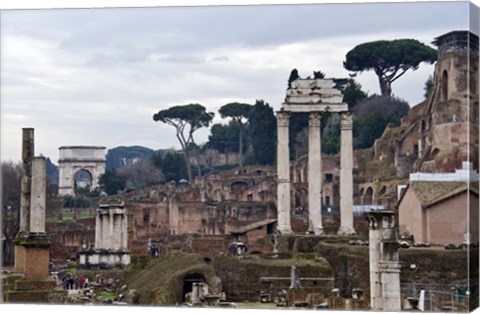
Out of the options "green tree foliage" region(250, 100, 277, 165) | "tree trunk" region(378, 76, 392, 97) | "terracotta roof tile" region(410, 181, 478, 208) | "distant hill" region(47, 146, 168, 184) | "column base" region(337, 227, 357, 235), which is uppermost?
"tree trunk" region(378, 76, 392, 97)

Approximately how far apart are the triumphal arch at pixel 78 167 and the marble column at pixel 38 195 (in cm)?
2042

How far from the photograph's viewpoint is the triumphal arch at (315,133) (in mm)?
26984

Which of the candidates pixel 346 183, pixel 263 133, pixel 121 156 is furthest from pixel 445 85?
pixel 263 133

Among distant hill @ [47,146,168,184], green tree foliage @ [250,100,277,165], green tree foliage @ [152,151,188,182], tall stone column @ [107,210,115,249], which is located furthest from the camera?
green tree foliage @ [152,151,188,182]

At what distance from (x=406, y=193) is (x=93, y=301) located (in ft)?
26.0

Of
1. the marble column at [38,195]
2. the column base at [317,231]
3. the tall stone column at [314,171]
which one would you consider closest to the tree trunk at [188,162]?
the tall stone column at [314,171]

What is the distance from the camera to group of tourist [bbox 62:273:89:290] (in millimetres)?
23859

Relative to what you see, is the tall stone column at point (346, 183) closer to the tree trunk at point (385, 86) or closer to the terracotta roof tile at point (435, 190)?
the terracotta roof tile at point (435, 190)

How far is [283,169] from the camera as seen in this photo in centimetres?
2819

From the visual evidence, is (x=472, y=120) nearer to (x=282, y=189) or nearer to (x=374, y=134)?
(x=282, y=189)

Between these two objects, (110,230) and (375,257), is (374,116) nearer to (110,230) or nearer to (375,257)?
(110,230)

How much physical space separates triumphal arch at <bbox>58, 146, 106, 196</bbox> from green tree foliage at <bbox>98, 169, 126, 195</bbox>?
1.36 ft

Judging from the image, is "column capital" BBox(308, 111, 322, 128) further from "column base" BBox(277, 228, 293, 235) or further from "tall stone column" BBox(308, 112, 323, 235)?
"column base" BBox(277, 228, 293, 235)

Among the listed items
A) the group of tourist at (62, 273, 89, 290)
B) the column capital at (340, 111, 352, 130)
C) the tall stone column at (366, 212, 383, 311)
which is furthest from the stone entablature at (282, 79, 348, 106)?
the tall stone column at (366, 212, 383, 311)
